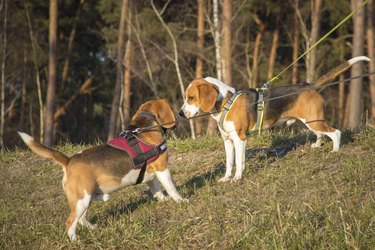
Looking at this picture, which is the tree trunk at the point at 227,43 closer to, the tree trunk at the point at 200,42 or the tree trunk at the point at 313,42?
the tree trunk at the point at 200,42

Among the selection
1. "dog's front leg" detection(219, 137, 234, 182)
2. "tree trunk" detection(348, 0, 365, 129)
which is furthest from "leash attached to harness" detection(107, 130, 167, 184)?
"tree trunk" detection(348, 0, 365, 129)

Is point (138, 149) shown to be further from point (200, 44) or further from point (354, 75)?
point (200, 44)

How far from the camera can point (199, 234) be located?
493cm

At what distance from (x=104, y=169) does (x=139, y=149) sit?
20.9 inches

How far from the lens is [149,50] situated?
26.8 meters

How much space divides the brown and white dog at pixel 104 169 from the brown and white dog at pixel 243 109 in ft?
1.90

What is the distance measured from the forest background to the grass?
12.4 meters

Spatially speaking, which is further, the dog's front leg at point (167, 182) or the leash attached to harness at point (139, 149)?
the dog's front leg at point (167, 182)

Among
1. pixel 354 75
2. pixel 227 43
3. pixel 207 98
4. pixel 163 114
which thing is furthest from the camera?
pixel 227 43

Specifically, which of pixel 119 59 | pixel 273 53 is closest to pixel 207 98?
pixel 119 59

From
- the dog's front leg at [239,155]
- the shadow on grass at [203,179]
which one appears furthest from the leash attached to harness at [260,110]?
the shadow on grass at [203,179]

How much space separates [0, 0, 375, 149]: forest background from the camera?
24.7m

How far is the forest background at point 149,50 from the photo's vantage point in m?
24.7

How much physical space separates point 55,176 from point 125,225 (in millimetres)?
3892
